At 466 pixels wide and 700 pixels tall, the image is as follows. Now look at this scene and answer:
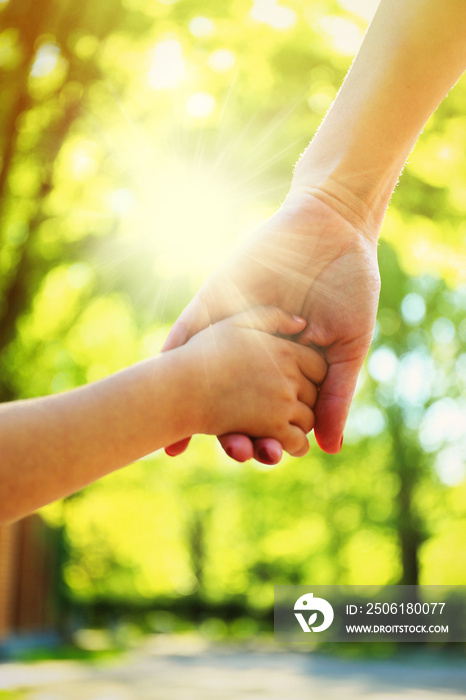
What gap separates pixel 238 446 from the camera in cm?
209

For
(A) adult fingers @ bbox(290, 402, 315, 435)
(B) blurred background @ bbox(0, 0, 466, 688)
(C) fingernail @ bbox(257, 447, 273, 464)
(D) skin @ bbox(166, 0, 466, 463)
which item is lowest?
(C) fingernail @ bbox(257, 447, 273, 464)

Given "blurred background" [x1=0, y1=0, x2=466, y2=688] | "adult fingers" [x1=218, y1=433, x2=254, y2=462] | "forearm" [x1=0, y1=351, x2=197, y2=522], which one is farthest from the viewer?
"blurred background" [x1=0, y1=0, x2=466, y2=688]

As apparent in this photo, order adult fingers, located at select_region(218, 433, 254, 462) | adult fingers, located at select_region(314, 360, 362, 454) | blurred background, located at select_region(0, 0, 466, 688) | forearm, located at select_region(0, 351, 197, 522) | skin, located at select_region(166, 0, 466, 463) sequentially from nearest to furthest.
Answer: forearm, located at select_region(0, 351, 197, 522)
adult fingers, located at select_region(218, 433, 254, 462)
skin, located at select_region(166, 0, 466, 463)
adult fingers, located at select_region(314, 360, 362, 454)
blurred background, located at select_region(0, 0, 466, 688)

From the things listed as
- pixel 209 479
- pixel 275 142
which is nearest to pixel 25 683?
pixel 275 142

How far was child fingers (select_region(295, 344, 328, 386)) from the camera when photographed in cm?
236

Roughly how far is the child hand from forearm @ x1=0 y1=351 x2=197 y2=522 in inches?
3.9

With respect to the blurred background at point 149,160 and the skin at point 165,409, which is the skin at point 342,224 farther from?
the blurred background at point 149,160

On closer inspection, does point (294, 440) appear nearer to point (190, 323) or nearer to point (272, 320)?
point (272, 320)

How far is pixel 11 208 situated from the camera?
8180 mm

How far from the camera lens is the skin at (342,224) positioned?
87.0 inches

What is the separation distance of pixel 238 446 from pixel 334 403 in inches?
16.6

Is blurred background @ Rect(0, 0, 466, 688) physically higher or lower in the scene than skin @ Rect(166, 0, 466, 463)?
higher

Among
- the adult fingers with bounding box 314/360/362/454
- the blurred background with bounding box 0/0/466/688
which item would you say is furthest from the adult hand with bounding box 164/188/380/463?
the blurred background with bounding box 0/0/466/688

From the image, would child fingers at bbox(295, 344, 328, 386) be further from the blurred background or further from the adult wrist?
the blurred background
